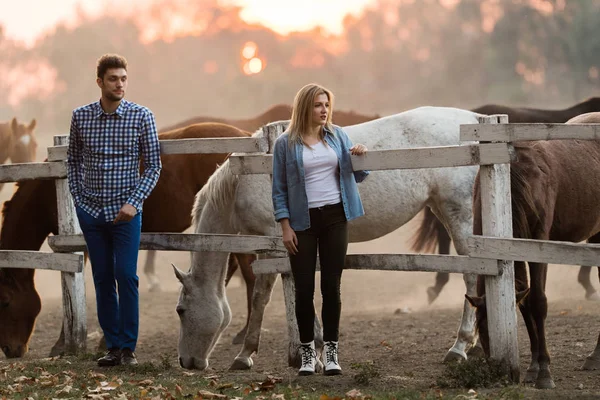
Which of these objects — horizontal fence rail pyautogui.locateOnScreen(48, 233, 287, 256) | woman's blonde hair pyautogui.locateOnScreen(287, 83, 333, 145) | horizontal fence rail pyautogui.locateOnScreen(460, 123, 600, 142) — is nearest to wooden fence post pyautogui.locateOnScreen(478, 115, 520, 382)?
horizontal fence rail pyautogui.locateOnScreen(460, 123, 600, 142)

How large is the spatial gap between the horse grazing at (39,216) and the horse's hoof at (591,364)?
3306 millimetres

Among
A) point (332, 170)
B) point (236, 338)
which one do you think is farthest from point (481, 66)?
point (332, 170)

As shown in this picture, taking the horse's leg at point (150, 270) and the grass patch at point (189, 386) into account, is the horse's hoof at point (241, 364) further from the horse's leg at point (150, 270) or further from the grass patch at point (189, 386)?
the horse's leg at point (150, 270)

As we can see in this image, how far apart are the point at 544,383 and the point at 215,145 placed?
8.34 ft

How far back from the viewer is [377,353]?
6965 millimetres

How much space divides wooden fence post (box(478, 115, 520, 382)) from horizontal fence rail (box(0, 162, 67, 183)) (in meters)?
3.09

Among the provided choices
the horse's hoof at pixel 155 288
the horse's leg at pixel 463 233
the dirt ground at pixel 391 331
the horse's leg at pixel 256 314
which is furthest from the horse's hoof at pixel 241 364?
the horse's hoof at pixel 155 288

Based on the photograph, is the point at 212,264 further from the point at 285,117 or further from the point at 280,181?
the point at 285,117

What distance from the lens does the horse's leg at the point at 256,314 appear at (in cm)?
636

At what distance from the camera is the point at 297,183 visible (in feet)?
15.4

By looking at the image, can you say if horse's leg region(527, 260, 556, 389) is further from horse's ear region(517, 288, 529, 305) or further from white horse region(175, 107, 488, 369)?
white horse region(175, 107, 488, 369)

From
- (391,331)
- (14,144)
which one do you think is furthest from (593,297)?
(14,144)

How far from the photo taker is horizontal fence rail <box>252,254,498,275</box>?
4.82 m

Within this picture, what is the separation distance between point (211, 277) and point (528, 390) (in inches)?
103
